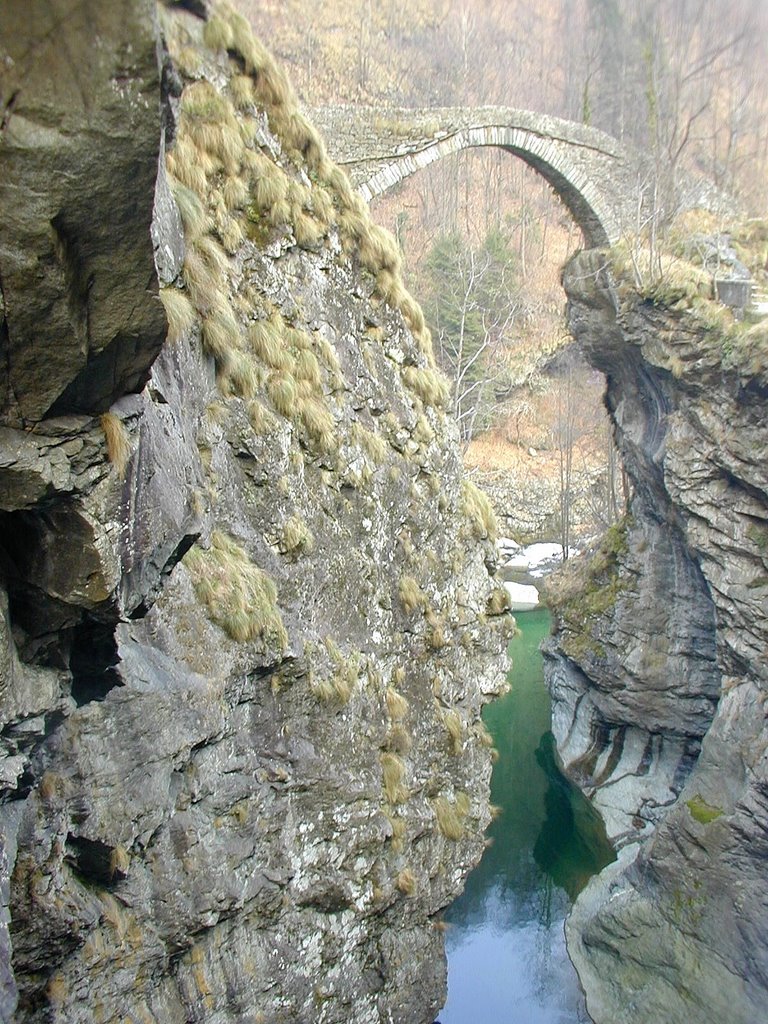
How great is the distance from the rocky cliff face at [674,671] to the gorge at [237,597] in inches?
3.2

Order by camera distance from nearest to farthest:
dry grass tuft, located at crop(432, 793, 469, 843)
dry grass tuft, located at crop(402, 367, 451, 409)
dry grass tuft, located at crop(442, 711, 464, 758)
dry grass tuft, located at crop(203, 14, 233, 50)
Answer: dry grass tuft, located at crop(203, 14, 233, 50) < dry grass tuft, located at crop(432, 793, 469, 843) < dry grass tuft, located at crop(442, 711, 464, 758) < dry grass tuft, located at crop(402, 367, 451, 409)

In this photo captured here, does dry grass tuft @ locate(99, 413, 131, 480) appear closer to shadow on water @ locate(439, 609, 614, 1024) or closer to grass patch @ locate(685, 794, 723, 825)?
grass patch @ locate(685, 794, 723, 825)

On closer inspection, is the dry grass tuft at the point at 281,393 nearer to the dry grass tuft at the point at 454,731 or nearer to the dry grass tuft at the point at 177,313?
the dry grass tuft at the point at 177,313

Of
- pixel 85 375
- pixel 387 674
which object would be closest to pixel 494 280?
pixel 387 674

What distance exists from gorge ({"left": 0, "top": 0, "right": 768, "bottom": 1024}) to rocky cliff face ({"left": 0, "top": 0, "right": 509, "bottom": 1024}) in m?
0.02

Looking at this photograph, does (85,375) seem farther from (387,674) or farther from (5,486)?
(387,674)

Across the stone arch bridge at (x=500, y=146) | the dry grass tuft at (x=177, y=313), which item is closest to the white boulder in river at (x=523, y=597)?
the stone arch bridge at (x=500, y=146)

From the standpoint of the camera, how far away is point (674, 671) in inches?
595

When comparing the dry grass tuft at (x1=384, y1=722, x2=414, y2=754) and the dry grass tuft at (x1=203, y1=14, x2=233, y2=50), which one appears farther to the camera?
the dry grass tuft at (x1=384, y1=722, x2=414, y2=754)

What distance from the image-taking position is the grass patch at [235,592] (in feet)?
17.8

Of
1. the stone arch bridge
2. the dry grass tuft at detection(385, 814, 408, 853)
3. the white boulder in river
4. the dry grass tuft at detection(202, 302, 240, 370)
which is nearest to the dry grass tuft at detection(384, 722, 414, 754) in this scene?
the dry grass tuft at detection(385, 814, 408, 853)

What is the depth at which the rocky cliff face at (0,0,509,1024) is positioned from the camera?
2584 millimetres

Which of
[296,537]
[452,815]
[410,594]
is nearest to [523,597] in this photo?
[452,815]

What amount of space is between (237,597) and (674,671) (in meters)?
11.8
